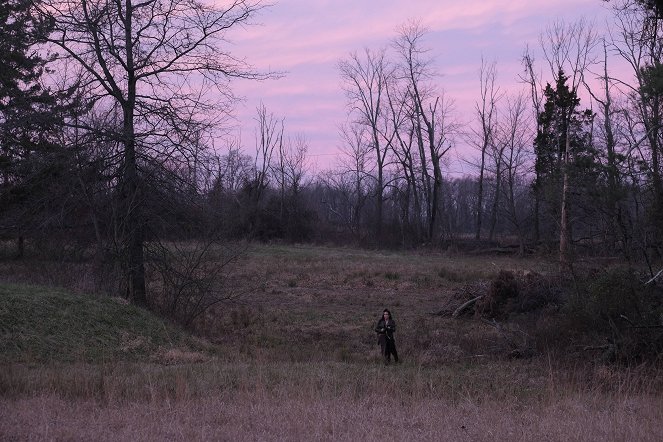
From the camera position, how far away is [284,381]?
956 cm

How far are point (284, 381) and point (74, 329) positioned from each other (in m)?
5.30

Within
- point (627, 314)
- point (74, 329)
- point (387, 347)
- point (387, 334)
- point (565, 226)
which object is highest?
point (565, 226)

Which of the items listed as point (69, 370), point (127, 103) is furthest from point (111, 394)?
point (127, 103)

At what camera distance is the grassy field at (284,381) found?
21.4 feet

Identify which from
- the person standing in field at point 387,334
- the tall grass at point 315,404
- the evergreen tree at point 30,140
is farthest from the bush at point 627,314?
the evergreen tree at point 30,140

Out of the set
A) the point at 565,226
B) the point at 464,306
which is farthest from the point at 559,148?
the point at 565,226

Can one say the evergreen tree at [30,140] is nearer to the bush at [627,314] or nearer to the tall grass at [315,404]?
A: the tall grass at [315,404]

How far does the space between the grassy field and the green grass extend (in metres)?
0.04

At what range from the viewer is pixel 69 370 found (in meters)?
9.77

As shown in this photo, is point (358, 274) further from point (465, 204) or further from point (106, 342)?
point (465, 204)

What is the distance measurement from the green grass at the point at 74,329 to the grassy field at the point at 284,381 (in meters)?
0.04

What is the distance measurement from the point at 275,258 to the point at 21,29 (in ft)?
67.8

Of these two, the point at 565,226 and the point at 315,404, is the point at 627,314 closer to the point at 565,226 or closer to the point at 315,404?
the point at 565,226

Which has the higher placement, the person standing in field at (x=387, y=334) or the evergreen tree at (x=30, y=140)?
the evergreen tree at (x=30, y=140)
